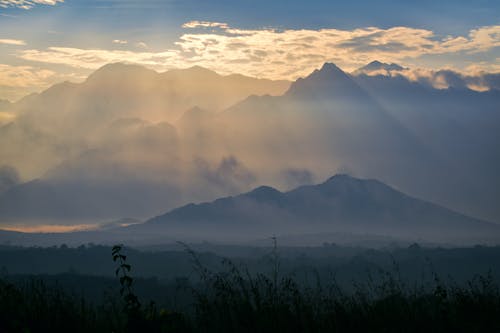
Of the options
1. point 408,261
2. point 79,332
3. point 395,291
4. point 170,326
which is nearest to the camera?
point 170,326

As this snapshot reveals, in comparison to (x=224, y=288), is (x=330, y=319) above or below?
below

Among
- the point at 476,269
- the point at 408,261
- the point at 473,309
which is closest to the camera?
the point at 473,309

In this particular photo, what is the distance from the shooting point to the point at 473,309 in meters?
10.7

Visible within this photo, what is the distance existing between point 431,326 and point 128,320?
17.4ft

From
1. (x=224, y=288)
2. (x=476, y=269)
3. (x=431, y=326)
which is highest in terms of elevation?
(x=224, y=288)

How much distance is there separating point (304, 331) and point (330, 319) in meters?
0.73

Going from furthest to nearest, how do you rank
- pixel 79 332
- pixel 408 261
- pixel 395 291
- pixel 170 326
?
pixel 408 261, pixel 395 291, pixel 79 332, pixel 170 326

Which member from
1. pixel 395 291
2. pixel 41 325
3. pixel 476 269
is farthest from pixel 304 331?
pixel 476 269

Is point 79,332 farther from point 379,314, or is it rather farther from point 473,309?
point 473,309

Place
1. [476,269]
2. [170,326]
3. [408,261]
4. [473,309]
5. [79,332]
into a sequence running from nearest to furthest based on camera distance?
1. [170,326]
2. [79,332]
3. [473,309]
4. [476,269]
5. [408,261]

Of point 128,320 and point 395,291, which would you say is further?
point 395,291

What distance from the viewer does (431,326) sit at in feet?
32.1

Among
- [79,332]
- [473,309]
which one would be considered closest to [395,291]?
[473,309]

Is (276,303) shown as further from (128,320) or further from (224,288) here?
(128,320)
